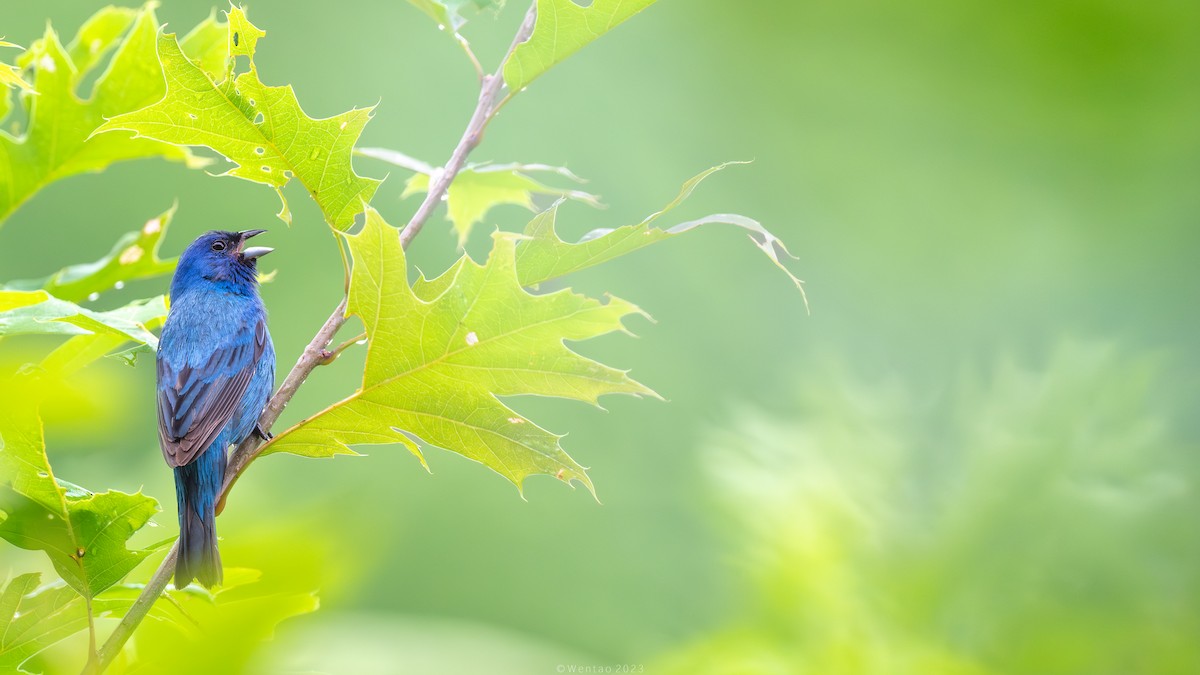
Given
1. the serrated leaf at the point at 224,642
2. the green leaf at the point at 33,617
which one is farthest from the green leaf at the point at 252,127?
the serrated leaf at the point at 224,642

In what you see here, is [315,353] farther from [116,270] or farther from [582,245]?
[116,270]

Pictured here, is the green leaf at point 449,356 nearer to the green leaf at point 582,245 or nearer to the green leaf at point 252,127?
the green leaf at point 582,245

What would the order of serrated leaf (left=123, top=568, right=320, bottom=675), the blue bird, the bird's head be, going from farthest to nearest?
the bird's head < the blue bird < serrated leaf (left=123, top=568, right=320, bottom=675)

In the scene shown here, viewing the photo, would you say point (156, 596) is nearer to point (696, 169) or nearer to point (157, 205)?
point (157, 205)

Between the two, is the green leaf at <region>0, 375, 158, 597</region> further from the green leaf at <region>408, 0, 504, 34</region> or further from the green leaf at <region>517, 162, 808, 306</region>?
the green leaf at <region>408, 0, 504, 34</region>

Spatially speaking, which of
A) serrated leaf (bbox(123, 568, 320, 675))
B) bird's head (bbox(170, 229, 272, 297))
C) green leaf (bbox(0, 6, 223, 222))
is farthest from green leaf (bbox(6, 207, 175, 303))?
serrated leaf (bbox(123, 568, 320, 675))

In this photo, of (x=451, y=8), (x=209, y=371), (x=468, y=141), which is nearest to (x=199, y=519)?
(x=209, y=371)

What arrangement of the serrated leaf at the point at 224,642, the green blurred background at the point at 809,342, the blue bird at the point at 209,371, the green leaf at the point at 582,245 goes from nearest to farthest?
1. the serrated leaf at the point at 224,642
2. the green leaf at the point at 582,245
3. the blue bird at the point at 209,371
4. the green blurred background at the point at 809,342
